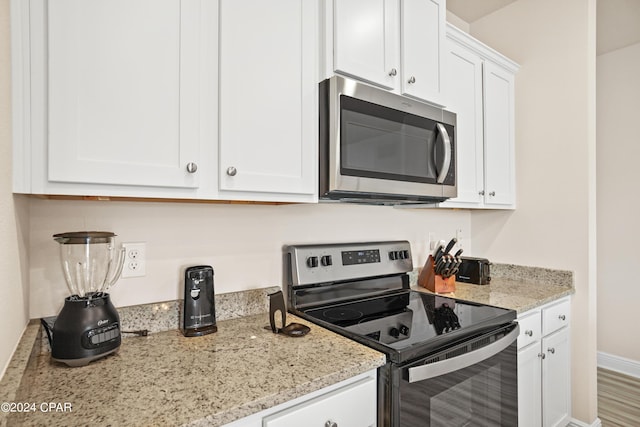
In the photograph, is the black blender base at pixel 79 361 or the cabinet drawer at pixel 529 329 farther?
the cabinet drawer at pixel 529 329

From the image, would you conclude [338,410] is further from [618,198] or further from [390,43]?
[618,198]

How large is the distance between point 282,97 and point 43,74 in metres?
0.66

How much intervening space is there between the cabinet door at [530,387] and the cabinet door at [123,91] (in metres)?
1.71

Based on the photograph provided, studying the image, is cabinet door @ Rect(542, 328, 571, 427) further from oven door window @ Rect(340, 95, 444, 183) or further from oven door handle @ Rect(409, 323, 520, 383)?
oven door window @ Rect(340, 95, 444, 183)

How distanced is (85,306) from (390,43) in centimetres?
146

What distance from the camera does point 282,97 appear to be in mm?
1202

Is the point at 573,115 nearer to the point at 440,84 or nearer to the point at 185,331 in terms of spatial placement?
the point at 440,84

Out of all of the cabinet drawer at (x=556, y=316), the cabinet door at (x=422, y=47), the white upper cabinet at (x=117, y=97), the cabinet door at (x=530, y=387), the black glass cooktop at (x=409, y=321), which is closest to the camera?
the white upper cabinet at (x=117, y=97)

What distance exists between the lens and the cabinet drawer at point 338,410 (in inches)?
33.2

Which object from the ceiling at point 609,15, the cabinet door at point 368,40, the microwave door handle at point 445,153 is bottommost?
the microwave door handle at point 445,153

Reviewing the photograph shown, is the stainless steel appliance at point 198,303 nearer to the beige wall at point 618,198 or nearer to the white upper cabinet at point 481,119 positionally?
the white upper cabinet at point 481,119

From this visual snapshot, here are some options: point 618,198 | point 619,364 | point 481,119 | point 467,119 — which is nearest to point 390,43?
point 467,119

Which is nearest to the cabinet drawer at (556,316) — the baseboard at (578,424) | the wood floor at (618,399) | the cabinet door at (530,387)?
the cabinet door at (530,387)

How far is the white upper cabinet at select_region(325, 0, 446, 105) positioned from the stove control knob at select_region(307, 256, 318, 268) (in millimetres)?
772
